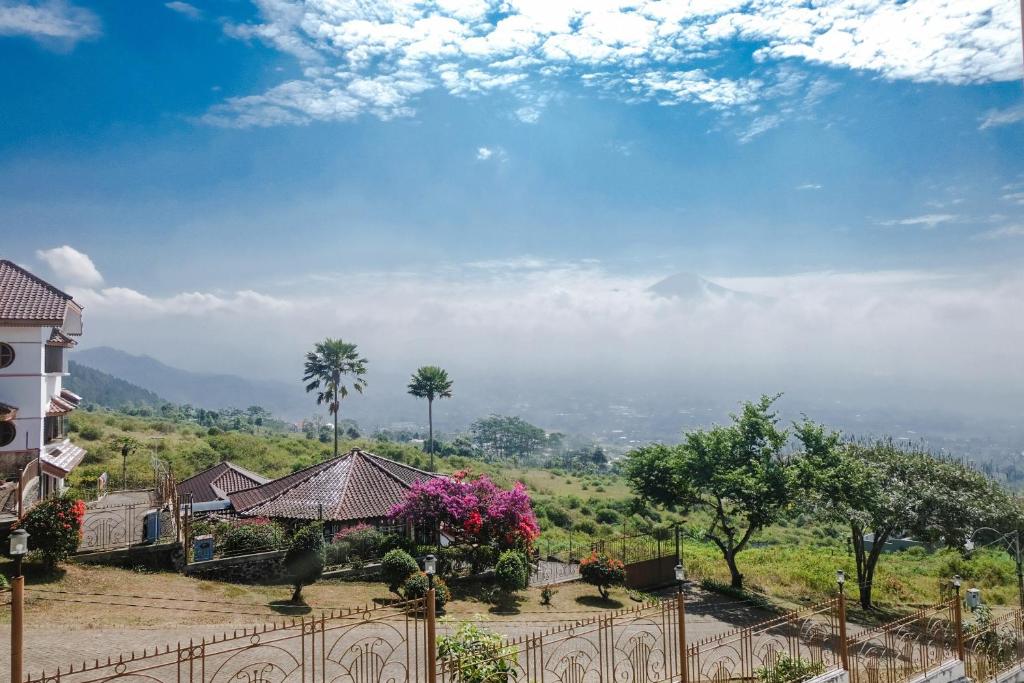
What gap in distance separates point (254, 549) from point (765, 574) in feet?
62.5

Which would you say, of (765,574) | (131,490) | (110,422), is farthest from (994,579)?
(110,422)

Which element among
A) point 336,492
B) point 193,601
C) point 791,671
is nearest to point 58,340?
point 336,492

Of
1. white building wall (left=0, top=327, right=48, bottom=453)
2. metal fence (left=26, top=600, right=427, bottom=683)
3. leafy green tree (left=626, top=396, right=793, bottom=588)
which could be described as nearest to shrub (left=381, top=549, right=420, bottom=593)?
metal fence (left=26, top=600, right=427, bottom=683)

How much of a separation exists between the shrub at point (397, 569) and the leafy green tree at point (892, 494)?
1260 cm

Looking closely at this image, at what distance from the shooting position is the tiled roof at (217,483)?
2450 centimetres

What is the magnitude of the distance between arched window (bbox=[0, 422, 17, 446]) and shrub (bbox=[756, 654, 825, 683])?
2142 cm

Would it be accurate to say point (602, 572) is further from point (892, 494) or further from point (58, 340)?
point (58, 340)

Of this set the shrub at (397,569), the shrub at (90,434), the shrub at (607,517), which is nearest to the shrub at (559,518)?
the shrub at (607,517)

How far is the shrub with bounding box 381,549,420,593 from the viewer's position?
1706cm

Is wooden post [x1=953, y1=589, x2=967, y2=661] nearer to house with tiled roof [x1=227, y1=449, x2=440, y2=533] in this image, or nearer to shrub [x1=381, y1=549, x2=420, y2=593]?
shrub [x1=381, y1=549, x2=420, y2=593]

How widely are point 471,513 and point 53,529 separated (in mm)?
10915

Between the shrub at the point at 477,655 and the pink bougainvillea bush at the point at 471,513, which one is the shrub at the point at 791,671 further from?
the pink bougainvillea bush at the point at 471,513

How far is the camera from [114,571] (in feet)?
52.2

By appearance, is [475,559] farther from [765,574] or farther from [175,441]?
[175,441]
